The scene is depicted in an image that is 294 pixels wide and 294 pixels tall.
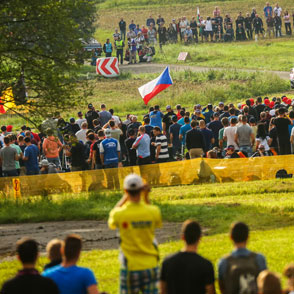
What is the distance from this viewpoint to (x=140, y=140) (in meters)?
21.7

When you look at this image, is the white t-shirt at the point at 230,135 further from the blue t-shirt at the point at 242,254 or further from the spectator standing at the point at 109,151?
the blue t-shirt at the point at 242,254

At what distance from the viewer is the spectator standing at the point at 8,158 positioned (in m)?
21.9

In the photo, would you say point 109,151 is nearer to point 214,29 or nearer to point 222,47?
point 222,47

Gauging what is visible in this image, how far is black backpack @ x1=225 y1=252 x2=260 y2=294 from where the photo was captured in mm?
8039

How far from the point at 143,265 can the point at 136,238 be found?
0.95 feet

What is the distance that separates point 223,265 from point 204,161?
1351 centimetres

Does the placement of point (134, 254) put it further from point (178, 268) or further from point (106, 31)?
point (106, 31)

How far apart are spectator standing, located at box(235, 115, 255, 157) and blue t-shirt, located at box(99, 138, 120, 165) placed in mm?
3304

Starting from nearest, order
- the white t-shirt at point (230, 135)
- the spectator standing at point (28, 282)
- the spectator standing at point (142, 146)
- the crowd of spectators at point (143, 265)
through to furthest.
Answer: the spectator standing at point (28, 282)
the crowd of spectators at point (143, 265)
the spectator standing at point (142, 146)
the white t-shirt at point (230, 135)

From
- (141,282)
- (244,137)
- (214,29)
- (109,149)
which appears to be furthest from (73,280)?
(214,29)

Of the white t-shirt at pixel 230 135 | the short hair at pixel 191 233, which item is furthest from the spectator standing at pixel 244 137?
the short hair at pixel 191 233

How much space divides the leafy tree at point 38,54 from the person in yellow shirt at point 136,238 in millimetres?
12179

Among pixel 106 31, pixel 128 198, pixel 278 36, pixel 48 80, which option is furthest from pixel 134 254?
pixel 106 31

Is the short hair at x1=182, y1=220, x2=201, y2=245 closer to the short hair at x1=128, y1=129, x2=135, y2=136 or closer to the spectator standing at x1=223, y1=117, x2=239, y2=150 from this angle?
the spectator standing at x1=223, y1=117, x2=239, y2=150
